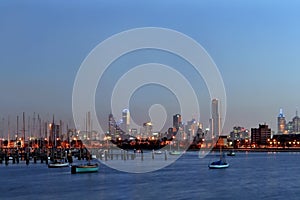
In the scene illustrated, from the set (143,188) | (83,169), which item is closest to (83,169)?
(83,169)

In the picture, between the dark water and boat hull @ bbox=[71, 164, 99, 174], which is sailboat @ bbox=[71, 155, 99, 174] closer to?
boat hull @ bbox=[71, 164, 99, 174]

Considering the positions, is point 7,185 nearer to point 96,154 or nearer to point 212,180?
point 212,180

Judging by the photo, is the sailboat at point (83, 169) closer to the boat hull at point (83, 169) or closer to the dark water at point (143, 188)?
the boat hull at point (83, 169)

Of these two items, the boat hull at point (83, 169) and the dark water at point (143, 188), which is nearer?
the dark water at point (143, 188)

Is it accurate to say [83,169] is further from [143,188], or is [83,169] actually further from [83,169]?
[143,188]

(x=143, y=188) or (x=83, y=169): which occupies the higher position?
(x=83, y=169)

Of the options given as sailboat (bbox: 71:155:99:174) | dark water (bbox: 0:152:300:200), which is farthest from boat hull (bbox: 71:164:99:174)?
dark water (bbox: 0:152:300:200)

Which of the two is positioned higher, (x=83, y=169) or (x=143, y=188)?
(x=83, y=169)

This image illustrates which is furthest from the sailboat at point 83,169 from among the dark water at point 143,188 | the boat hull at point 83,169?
the dark water at point 143,188

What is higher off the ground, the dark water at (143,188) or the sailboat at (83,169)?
the sailboat at (83,169)

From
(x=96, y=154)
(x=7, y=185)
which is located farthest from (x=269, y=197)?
(x=96, y=154)

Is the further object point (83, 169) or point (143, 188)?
point (83, 169)

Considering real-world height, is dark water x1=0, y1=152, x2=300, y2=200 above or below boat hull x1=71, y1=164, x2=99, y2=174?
below
